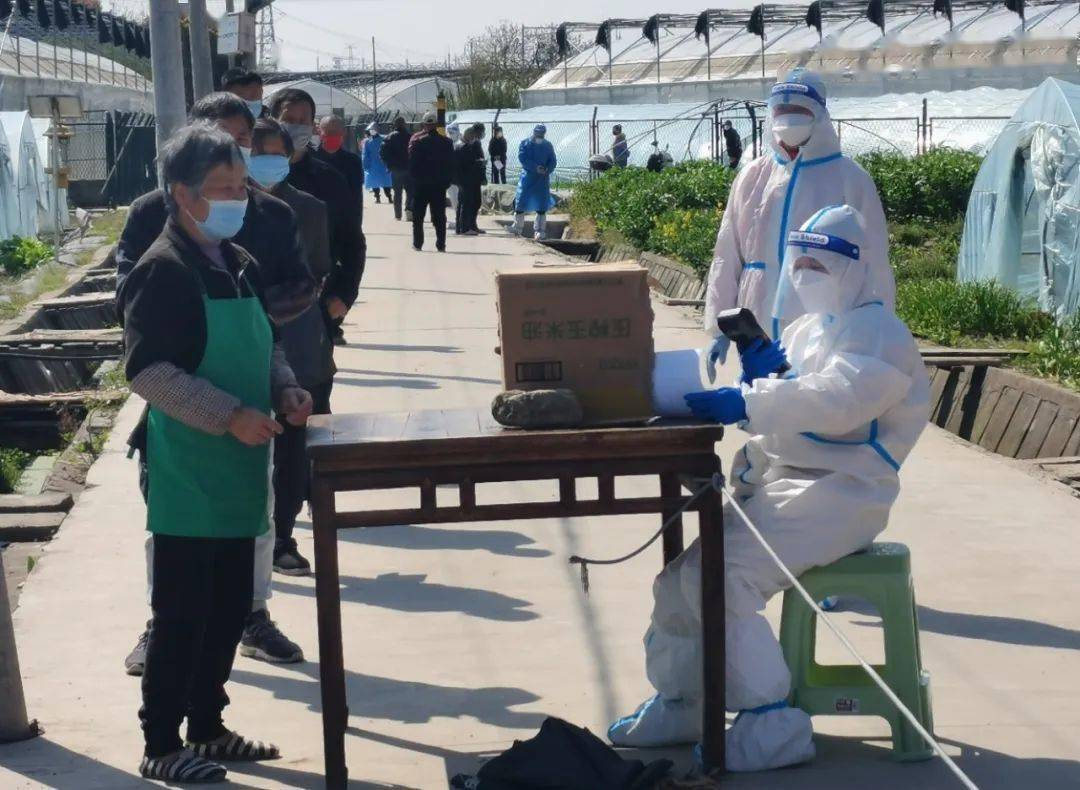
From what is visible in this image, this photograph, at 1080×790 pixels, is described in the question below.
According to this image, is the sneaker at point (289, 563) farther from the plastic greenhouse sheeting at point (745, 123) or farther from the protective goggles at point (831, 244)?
the plastic greenhouse sheeting at point (745, 123)

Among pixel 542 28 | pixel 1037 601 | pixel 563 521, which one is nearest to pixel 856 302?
pixel 1037 601

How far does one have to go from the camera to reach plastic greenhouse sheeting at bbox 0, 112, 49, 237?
24578 mm

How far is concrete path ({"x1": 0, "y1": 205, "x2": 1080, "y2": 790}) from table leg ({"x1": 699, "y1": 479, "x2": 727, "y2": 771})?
228 millimetres

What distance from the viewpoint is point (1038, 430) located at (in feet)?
34.5

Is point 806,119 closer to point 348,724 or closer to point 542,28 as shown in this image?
point 348,724

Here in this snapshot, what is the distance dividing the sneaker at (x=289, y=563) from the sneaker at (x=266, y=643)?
40.7 inches

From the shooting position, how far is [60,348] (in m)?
14.0

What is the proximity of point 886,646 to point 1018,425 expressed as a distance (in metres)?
6.68

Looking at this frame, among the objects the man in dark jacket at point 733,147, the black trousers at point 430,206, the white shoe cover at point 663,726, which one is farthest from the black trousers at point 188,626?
the man in dark jacket at point 733,147

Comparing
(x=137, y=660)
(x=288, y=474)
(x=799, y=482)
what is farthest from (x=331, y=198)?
(x=799, y=482)

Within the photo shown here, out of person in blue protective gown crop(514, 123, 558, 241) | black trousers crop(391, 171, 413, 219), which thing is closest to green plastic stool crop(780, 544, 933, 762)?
person in blue protective gown crop(514, 123, 558, 241)

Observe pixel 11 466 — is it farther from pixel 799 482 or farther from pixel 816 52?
pixel 816 52

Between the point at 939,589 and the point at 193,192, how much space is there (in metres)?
3.51

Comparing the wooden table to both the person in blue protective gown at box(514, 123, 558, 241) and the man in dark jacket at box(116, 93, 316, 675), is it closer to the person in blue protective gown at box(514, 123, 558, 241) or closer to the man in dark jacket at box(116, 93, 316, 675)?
the man in dark jacket at box(116, 93, 316, 675)
